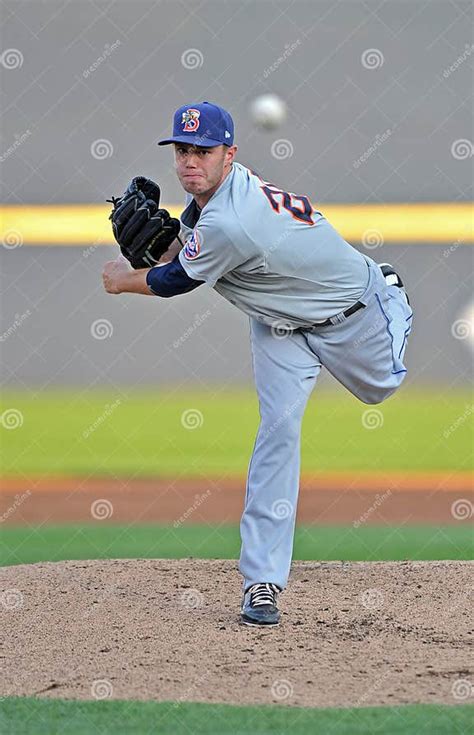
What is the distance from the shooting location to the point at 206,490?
30.4 feet

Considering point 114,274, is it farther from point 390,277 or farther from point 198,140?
point 390,277

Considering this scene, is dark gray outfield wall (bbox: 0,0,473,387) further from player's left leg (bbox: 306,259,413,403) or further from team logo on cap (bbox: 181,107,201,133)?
team logo on cap (bbox: 181,107,201,133)

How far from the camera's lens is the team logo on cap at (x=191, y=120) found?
3.68m

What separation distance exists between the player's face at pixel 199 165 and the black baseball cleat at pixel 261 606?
4.51ft

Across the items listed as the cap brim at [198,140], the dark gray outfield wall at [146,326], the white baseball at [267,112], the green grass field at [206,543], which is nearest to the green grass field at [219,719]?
the cap brim at [198,140]

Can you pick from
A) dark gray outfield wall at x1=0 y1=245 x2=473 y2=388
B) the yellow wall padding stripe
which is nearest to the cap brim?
dark gray outfield wall at x1=0 y1=245 x2=473 y2=388

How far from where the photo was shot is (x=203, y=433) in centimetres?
1346

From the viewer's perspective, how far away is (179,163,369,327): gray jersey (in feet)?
12.0

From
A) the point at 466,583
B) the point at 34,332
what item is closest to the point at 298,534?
the point at 466,583

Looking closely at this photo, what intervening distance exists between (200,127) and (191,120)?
4cm

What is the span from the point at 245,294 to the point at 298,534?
361 cm

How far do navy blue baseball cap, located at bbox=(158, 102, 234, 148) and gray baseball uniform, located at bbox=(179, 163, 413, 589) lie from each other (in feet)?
0.55

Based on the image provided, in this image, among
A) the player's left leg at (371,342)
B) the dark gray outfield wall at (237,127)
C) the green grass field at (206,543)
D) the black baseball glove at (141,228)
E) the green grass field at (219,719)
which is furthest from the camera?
the dark gray outfield wall at (237,127)

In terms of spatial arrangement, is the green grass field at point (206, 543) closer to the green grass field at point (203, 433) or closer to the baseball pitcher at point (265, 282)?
the baseball pitcher at point (265, 282)
